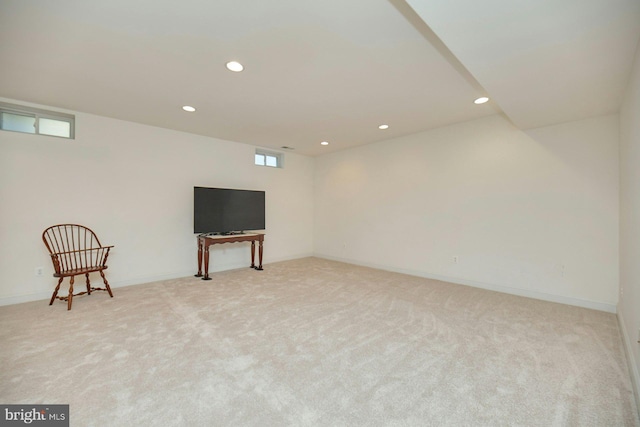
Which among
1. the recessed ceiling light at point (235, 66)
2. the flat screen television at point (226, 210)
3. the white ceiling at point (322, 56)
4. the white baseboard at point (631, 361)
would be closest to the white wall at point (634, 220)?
the white baseboard at point (631, 361)

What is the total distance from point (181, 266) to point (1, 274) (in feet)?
6.72

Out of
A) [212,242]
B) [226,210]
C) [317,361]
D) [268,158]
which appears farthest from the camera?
[268,158]

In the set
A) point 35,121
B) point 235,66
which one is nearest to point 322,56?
point 235,66

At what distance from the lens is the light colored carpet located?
1.55 metres

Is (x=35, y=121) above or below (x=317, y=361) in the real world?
above

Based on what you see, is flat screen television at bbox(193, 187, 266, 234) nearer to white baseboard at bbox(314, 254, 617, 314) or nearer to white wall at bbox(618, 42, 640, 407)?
white baseboard at bbox(314, 254, 617, 314)

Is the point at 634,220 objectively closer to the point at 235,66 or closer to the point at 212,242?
the point at 235,66

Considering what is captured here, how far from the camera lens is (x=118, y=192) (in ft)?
13.1

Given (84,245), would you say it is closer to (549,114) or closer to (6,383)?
(6,383)

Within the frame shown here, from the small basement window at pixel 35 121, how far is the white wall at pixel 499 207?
15.8ft

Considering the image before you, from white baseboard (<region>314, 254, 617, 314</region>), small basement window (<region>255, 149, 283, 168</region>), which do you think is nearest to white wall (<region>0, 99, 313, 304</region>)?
small basement window (<region>255, 149, 283, 168</region>)

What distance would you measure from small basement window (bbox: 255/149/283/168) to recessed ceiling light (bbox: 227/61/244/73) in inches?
124

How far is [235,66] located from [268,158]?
3.46 metres

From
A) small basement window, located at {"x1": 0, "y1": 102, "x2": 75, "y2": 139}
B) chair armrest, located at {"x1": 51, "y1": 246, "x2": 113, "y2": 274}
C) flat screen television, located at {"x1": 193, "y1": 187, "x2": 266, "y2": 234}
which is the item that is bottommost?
chair armrest, located at {"x1": 51, "y1": 246, "x2": 113, "y2": 274}
